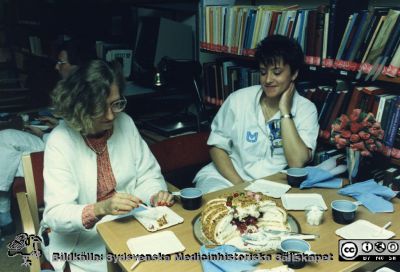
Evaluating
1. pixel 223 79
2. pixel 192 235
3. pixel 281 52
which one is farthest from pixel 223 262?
pixel 223 79

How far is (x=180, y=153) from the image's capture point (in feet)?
7.29

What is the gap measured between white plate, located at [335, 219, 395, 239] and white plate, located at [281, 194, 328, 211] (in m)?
0.16

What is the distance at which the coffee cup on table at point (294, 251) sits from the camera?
1.17 m

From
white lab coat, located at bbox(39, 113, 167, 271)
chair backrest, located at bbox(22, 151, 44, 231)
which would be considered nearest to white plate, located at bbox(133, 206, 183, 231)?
white lab coat, located at bbox(39, 113, 167, 271)

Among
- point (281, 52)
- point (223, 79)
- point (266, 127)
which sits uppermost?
point (281, 52)

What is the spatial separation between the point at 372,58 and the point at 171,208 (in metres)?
1.29

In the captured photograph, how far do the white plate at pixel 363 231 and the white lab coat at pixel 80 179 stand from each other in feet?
2.70

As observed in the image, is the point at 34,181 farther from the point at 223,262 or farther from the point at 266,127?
the point at 266,127

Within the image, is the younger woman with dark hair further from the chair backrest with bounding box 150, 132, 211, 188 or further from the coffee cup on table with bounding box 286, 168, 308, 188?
the coffee cup on table with bounding box 286, 168, 308, 188

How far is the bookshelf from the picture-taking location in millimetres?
1999

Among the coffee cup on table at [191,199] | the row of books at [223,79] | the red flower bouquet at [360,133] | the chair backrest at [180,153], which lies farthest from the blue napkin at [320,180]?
the row of books at [223,79]

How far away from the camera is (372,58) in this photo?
2041mm

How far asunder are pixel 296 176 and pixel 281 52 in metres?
0.74

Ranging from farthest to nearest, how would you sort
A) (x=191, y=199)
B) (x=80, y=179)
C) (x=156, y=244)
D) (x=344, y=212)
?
(x=80, y=179)
(x=191, y=199)
(x=344, y=212)
(x=156, y=244)
